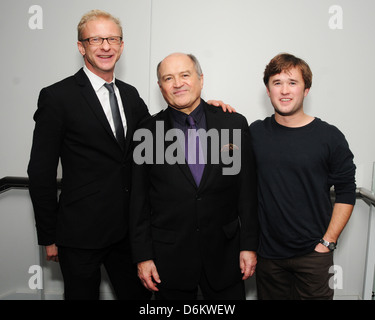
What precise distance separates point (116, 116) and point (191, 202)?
0.64 m

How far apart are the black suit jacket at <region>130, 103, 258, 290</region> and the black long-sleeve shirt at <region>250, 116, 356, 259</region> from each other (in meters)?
0.10

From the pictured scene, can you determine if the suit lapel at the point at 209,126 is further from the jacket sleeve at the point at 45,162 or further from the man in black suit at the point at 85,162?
the jacket sleeve at the point at 45,162

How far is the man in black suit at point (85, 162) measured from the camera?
5.82 ft

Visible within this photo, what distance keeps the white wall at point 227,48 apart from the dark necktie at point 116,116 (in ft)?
2.31

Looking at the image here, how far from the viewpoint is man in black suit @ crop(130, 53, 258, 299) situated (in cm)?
170

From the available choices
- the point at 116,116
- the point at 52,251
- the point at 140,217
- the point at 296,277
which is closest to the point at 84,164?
the point at 116,116

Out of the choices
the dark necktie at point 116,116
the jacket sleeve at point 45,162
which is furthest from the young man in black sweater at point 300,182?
the jacket sleeve at point 45,162

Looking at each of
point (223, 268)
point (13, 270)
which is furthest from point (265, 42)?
point (13, 270)

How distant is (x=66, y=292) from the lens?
76.3 inches

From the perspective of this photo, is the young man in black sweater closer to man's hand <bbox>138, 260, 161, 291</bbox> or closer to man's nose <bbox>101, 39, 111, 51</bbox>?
man's hand <bbox>138, 260, 161, 291</bbox>

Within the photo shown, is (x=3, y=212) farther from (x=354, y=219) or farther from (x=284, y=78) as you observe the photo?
(x=354, y=219)
